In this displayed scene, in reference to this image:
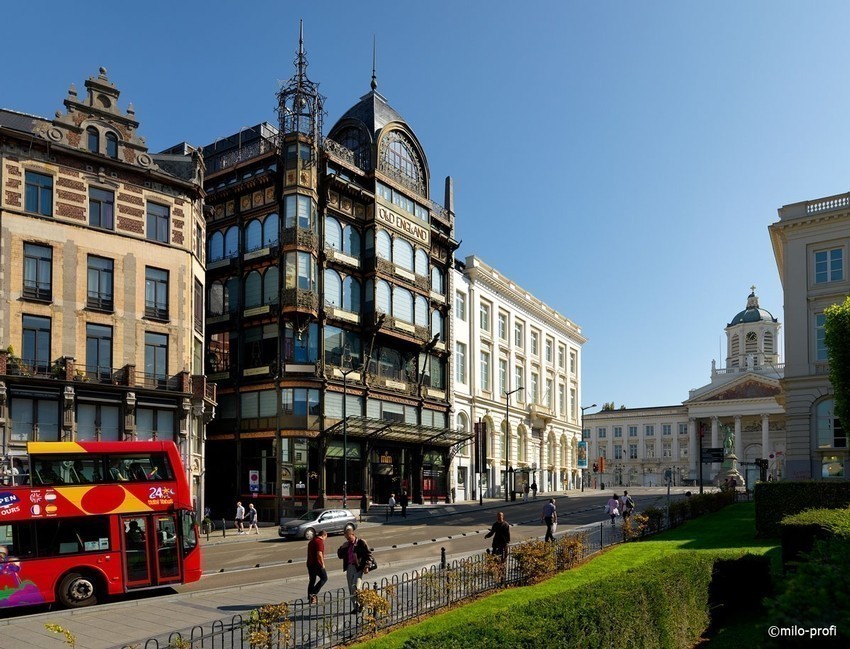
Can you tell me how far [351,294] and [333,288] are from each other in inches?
80.0

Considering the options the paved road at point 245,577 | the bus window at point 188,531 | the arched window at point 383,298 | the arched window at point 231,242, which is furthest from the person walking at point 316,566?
the arched window at point 231,242

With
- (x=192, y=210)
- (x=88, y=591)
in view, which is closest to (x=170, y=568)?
(x=88, y=591)

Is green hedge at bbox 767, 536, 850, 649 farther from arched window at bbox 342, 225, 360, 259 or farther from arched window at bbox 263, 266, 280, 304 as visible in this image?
arched window at bbox 342, 225, 360, 259

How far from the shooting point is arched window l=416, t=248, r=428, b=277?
63037mm

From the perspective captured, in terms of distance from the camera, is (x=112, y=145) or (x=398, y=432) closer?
(x=112, y=145)

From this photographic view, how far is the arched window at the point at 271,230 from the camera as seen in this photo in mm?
53531

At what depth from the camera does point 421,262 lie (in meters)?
63.5

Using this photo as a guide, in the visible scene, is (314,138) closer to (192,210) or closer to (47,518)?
(192,210)

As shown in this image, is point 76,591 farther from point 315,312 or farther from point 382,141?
point 382,141

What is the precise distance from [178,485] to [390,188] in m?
41.1

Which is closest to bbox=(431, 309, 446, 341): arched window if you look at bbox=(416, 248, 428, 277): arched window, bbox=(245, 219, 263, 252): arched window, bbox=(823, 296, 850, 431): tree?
bbox=(416, 248, 428, 277): arched window

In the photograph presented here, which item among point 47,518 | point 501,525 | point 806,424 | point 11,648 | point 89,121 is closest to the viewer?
point 11,648

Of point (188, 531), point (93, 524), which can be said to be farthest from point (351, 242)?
point (93, 524)

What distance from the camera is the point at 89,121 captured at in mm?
38469
